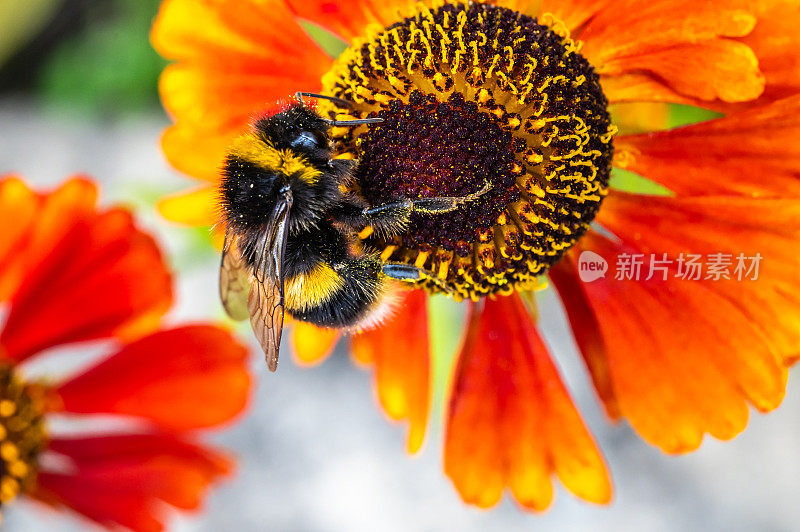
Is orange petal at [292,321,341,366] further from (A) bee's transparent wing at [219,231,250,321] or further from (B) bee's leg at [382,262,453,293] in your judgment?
(B) bee's leg at [382,262,453,293]

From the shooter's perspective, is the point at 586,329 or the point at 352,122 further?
the point at 586,329

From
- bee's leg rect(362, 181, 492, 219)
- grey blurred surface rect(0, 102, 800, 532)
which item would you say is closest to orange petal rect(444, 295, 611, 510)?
bee's leg rect(362, 181, 492, 219)

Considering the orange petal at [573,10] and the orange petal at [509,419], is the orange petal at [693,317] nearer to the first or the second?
the orange petal at [509,419]

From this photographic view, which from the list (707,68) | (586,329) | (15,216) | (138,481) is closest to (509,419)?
(586,329)

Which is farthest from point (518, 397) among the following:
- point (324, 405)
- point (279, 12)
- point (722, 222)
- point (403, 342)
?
point (324, 405)

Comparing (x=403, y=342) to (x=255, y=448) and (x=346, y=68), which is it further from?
(x=255, y=448)

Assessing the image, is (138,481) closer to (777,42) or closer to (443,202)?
(443,202)
